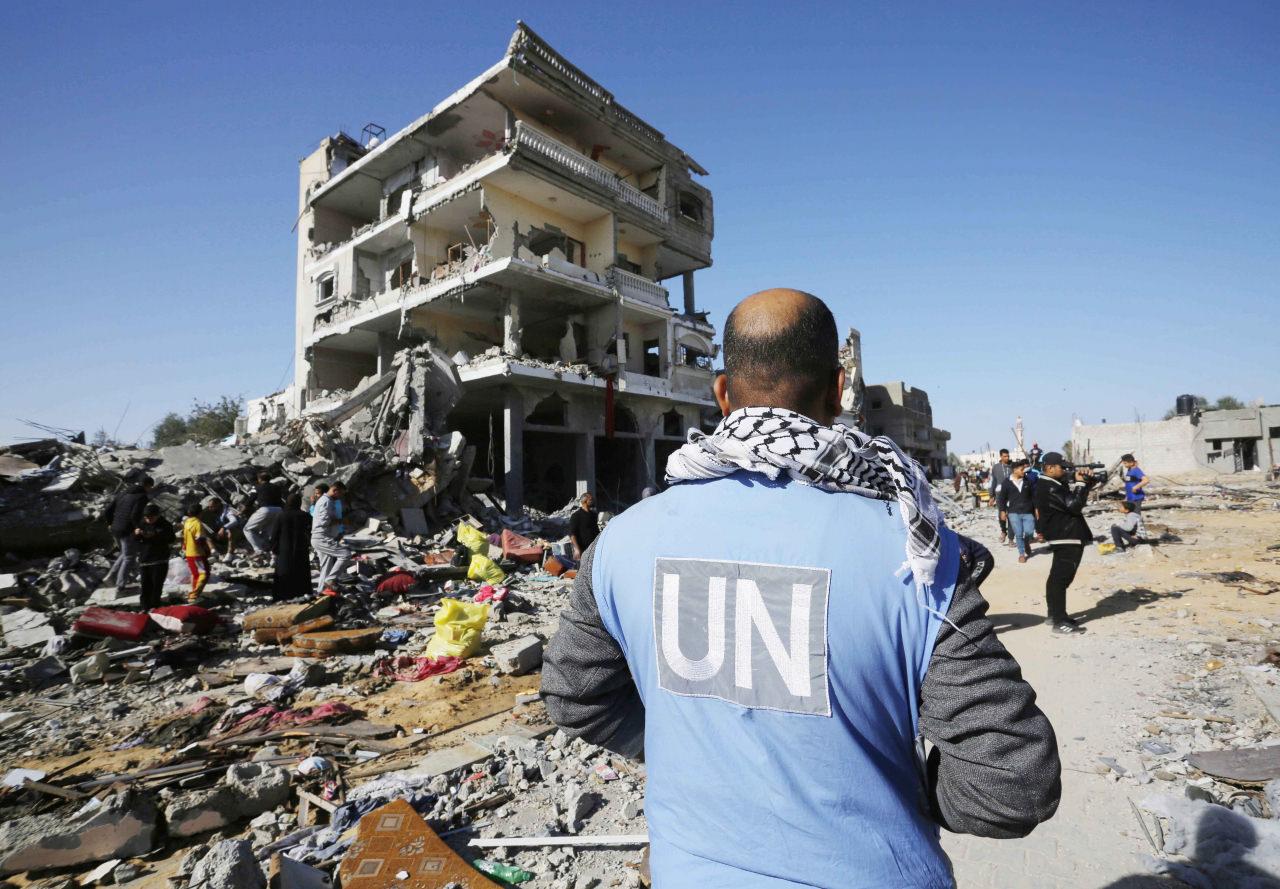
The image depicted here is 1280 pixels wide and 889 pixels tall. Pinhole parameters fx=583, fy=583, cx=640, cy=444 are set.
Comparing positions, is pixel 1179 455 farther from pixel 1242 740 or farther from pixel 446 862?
pixel 446 862

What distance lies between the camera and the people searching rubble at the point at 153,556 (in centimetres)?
695

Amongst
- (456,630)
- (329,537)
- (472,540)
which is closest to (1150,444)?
(472,540)

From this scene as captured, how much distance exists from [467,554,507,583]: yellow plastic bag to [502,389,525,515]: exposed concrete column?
19.6 feet

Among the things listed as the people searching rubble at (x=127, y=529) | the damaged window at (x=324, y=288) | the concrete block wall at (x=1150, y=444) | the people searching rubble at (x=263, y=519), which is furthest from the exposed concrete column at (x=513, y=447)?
the concrete block wall at (x=1150, y=444)

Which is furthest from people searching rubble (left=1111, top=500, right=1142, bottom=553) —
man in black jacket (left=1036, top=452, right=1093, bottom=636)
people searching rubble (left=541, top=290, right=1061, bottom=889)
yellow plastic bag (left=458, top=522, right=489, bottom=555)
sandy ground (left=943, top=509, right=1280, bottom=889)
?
people searching rubble (left=541, top=290, right=1061, bottom=889)

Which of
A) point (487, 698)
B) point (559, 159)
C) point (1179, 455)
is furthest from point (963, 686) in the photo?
point (1179, 455)

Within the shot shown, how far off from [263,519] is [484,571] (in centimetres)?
372

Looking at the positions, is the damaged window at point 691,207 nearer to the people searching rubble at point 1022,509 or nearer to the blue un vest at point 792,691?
the people searching rubble at point 1022,509

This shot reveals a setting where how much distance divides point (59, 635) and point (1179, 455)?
40.0 meters

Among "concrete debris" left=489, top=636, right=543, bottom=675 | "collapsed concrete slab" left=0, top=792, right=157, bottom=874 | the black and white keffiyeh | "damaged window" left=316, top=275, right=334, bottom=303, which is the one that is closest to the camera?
the black and white keffiyeh

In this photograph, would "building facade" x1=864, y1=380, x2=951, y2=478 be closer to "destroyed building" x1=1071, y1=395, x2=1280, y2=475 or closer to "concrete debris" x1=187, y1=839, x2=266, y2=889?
"destroyed building" x1=1071, y1=395, x2=1280, y2=475

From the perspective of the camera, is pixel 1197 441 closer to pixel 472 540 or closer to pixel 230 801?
pixel 472 540

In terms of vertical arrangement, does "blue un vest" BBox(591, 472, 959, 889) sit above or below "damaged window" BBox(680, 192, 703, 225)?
below

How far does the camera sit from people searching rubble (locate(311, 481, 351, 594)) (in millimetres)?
7934
